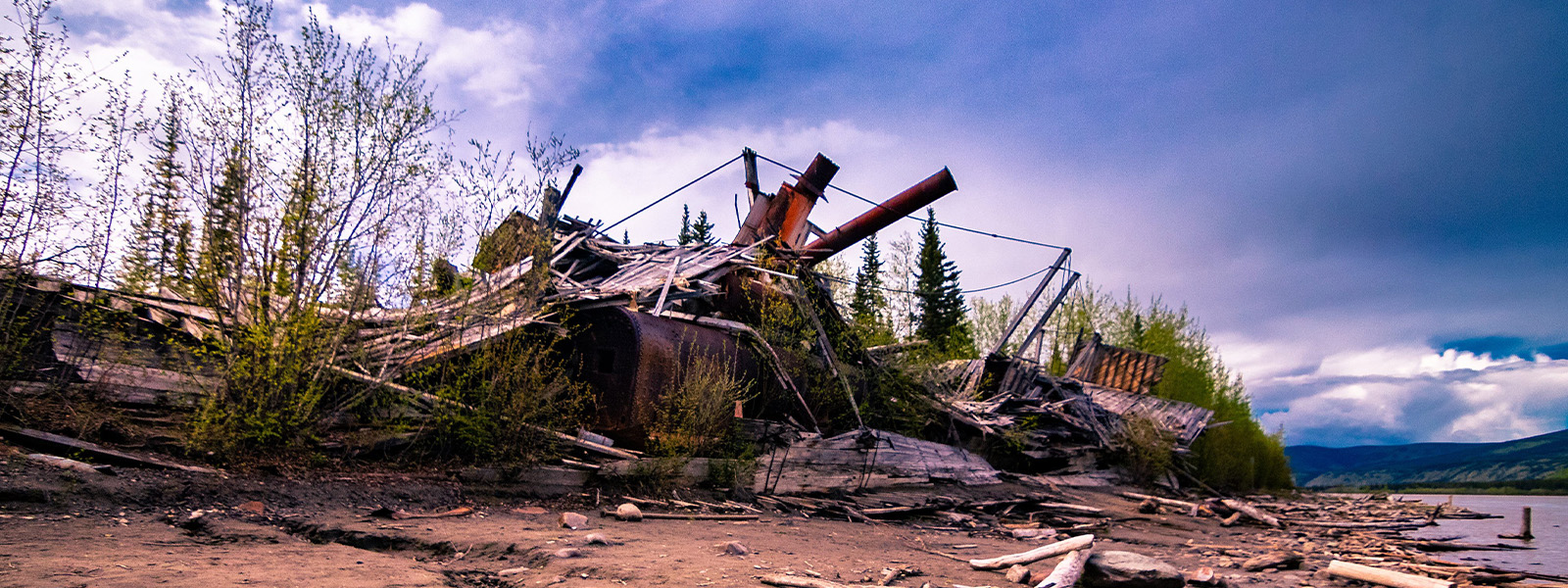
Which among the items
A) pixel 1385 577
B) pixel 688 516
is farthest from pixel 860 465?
pixel 1385 577

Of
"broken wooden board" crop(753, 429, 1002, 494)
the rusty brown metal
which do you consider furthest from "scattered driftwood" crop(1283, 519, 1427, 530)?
the rusty brown metal

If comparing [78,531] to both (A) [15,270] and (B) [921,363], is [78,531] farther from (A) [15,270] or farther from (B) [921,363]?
(B) [921,363]

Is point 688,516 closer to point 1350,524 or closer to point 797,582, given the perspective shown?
point 797,582

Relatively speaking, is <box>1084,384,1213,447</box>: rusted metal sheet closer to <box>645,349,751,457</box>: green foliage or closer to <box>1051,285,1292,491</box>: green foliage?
<box>1051,285,1292,491</box>: green foliage

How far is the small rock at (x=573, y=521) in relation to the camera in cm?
623

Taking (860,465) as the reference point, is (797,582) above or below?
below

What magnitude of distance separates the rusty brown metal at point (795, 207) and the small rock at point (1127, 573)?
10.1 metres

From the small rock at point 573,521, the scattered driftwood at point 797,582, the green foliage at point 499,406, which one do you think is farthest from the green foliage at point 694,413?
the scattered driftwood at point 797,582

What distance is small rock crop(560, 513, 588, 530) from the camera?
6234 millimetres

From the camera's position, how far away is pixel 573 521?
6273 millimetres

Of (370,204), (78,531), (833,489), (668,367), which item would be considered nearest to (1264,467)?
(833,489)

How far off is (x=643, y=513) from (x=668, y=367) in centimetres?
216

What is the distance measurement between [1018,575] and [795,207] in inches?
410

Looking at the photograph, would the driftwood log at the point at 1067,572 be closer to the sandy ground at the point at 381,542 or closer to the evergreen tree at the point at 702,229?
the sandy ground at the point at 381,542
